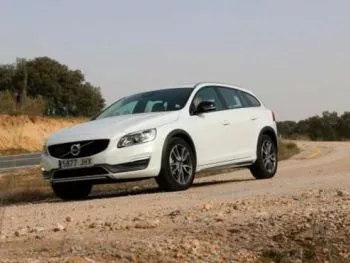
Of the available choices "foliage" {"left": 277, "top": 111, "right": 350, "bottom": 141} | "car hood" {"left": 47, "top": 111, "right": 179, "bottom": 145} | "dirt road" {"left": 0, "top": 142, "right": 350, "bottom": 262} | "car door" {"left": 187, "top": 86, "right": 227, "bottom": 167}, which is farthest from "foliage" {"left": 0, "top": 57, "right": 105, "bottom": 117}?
"foliage" {"left": 277, "top": 111, "right": 350, "bottom": 141}

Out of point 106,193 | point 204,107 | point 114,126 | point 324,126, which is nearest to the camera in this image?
point 114,126

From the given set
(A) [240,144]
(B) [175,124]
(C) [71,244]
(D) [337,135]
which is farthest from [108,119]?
(D) [337,135]

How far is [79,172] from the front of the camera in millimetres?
10477

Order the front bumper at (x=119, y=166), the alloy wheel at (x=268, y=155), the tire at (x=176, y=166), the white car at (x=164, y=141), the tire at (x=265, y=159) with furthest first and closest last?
the alloy wheel at (x=268, y=155) → the tire at (x=265, y=159) → the tire at (x=176, y=166) → the white car at (x=164, y=141) → the front bumper at (x=119, y=166)

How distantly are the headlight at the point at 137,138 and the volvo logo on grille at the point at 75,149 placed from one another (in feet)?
1.83

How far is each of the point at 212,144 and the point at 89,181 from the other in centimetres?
220

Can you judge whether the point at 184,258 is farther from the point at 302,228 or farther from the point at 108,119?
the point at 108,119

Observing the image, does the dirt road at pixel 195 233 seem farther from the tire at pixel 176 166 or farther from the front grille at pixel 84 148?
the tire at pixel 176 166

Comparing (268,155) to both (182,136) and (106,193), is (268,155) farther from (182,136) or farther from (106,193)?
(106,193)

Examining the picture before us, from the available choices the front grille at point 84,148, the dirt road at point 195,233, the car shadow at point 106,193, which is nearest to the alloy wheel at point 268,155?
the car shadow at point 106,193

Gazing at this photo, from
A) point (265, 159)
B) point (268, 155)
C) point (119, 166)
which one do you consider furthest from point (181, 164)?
point (268, 155)

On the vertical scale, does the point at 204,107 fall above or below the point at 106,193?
above

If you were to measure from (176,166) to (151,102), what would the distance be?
50.5 inches

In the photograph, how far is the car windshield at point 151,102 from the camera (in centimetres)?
1159
